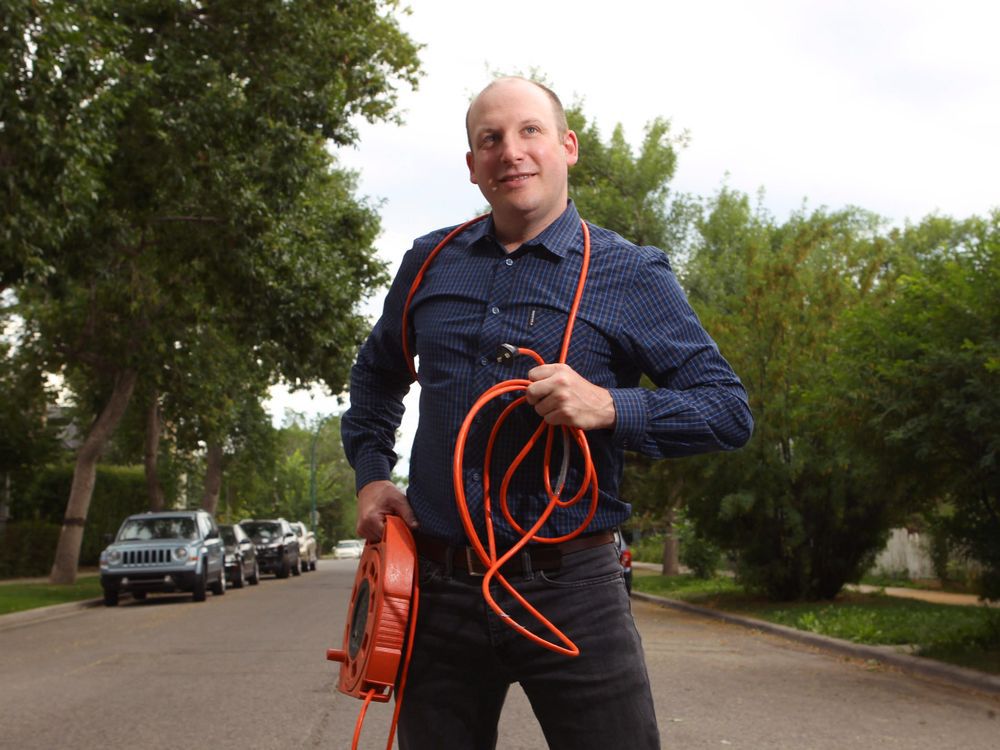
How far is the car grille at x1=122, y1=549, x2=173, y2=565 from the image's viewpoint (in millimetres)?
22953

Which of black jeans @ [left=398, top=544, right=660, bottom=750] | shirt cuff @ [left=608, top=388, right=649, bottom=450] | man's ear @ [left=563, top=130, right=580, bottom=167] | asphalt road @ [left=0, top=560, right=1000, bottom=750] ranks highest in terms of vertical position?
man's ear @ [left=563, top=130, right=580, bottom=167]

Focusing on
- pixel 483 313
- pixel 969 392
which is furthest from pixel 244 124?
pixel 483 313

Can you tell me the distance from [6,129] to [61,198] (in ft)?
3.48

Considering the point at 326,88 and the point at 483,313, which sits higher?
the point at 326,88

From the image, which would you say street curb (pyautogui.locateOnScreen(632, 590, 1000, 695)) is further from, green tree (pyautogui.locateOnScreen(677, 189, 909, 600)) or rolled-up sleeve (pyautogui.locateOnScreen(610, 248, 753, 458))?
rolled-up sleeve (pyautogui.locateOnScreen(610, 248, 753, 458))

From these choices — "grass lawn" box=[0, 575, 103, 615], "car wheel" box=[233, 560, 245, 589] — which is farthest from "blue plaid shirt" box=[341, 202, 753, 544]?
"car wheel" box=[233, 560, 245, 589]

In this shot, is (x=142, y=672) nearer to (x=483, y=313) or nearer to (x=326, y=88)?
(x=483, y=313)

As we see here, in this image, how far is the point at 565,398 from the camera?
2.29 meters

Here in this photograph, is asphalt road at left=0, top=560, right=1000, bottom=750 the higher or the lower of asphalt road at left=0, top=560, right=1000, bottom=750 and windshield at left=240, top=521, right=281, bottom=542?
the lower

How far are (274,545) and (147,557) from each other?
14793 mm

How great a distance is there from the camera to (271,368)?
26172 millimetres

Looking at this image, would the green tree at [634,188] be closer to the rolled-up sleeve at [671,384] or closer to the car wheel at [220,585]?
the car wheel at [220,585]

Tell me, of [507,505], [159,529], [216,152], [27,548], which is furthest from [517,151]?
[27,548]

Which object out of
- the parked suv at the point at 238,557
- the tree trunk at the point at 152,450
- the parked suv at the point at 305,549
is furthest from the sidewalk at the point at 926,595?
the parked suv at the point at 305,549
